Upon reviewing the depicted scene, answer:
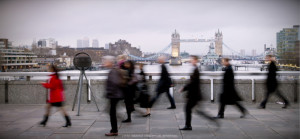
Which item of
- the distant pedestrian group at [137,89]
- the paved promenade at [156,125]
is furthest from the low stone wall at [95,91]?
the distant pedestrian group at [137,89]

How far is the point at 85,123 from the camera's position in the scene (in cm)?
634

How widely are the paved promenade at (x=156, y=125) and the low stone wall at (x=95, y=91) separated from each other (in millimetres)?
994

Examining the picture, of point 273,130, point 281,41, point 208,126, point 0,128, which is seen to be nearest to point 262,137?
point 273,130

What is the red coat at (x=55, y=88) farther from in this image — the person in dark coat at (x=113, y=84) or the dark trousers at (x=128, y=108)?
the dark trousers at (x=128, y=108)

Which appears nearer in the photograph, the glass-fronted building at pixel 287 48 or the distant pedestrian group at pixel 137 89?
the distant pedestrian group at pixel 137 89

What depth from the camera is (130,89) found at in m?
6.62

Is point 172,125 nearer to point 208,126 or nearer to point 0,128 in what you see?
point 208,126

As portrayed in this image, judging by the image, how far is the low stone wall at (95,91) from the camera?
9.02m

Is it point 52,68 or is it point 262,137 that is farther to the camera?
point 52,68

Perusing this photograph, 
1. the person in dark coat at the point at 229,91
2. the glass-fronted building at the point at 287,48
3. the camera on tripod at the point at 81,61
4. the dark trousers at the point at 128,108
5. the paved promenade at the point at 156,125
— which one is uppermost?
the glass-fronted building at the point at 287,48

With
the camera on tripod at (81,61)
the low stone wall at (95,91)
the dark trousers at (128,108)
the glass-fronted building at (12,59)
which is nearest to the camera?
the dark trousers at (128,108)

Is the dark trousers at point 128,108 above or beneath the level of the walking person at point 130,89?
beneath

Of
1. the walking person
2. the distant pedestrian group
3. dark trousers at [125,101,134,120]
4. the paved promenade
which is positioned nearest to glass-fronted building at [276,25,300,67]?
the paved promenade

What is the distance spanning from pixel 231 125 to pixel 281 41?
9336 cm
